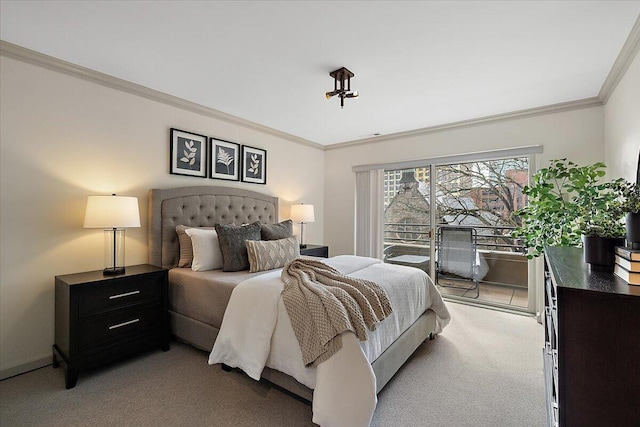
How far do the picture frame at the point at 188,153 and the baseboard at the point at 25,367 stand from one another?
194 cm

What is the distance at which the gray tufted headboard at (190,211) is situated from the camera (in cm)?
296

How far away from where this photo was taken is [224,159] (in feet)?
12.2

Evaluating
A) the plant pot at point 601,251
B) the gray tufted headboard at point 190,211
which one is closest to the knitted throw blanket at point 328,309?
the plant pot at point 601,251

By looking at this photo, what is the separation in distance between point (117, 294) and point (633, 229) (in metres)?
3.13

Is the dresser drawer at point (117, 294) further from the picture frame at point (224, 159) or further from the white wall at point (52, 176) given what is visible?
the picture frame at point (224, 159)

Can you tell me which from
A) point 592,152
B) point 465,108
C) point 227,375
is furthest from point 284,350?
point 592,152

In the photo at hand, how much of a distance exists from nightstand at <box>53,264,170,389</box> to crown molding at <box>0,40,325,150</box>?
5.62 feet

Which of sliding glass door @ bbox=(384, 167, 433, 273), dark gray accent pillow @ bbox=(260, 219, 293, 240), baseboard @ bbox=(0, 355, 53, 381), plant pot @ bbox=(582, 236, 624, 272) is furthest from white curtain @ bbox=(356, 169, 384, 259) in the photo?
baseboard @ bbox=(0, 355, 53, 381)

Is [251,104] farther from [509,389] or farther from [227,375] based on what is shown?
[509,389]

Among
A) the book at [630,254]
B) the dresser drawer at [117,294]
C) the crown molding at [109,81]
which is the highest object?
the crown molding at [109,81]

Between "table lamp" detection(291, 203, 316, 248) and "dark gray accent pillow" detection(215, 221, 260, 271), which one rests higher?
"table lamp" detection(291, 203, 316, 248)

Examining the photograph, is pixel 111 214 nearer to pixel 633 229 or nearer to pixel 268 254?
pixel 268 254

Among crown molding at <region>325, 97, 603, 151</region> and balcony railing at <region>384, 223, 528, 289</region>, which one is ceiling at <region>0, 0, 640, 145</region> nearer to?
crown molding at <region>325, 97, 603, 151</region>

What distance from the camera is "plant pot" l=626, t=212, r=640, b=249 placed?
1.12 metres
